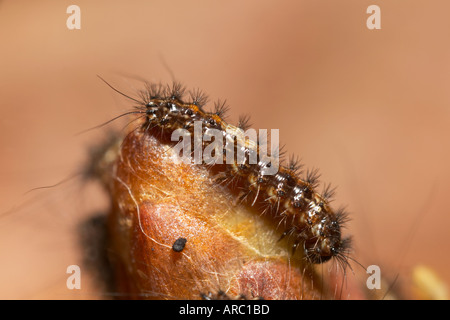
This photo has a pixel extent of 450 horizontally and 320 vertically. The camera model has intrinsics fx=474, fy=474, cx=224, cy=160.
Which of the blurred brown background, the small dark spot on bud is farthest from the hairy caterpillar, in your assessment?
the blurred brown background

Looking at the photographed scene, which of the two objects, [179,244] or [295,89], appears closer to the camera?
[179,244]

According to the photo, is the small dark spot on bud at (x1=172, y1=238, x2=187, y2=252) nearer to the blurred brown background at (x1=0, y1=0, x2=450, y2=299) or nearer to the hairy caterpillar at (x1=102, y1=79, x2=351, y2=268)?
the hairy caterpillar at (x1=102, y1=79, x2=351, y2=268)

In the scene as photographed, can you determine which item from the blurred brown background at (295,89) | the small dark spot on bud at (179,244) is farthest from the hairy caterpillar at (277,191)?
the blurred brown background at (295,89)

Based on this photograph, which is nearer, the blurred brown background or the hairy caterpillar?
the hairy caterpillar

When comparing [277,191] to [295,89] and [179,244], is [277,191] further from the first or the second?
[295,89]

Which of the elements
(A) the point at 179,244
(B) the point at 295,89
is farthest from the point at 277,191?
(B) the point at 295,89

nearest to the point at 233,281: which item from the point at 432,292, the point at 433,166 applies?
the point at 432,292

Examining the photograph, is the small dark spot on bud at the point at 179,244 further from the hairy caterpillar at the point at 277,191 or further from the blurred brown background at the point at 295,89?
the blurred brown background at the point at 295,89

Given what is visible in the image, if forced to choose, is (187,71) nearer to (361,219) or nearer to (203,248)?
(361,219)
